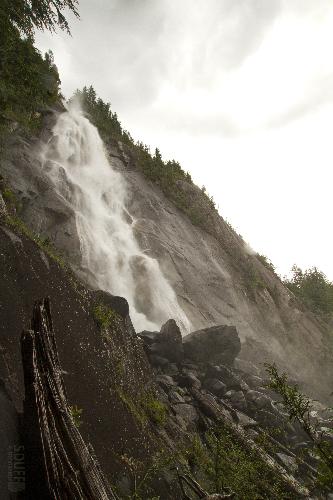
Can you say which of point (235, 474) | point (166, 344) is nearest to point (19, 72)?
point (235, 474)

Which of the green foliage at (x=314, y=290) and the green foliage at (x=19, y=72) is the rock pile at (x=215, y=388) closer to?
the green foliage at (x=19, y=72)

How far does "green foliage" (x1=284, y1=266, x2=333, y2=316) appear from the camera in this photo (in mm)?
38531

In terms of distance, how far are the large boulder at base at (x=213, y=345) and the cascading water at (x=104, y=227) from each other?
3.69 metres

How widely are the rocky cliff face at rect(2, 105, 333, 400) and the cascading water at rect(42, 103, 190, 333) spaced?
0.65m

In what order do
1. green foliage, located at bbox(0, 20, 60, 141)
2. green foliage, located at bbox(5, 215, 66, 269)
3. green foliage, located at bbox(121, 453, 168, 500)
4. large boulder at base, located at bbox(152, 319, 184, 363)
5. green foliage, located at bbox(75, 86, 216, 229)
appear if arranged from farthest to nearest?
green foliage, located at bbox(75, 86, 216, 229)
large boulder at base, located at bbox(152, 319, 184, 363)
green foliage, located at bbox(0, 20, 60, 141)
green foliage, located at bbox(5, 215, 66, 269)
green foliage, located at bbox(121, 453, 168, 500)

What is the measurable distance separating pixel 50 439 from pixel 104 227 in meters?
24.5

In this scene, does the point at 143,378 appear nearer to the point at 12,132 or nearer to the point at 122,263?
the point at 122,263

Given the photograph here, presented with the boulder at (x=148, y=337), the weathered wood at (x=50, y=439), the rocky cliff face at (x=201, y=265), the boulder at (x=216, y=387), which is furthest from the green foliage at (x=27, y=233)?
the rocky cliff face at (x=201, y=265)

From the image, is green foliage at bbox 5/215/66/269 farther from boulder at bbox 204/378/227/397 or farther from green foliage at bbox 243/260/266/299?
green foliage at bbox 243/260/266/299

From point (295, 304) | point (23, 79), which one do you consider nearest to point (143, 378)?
point (23, 79)

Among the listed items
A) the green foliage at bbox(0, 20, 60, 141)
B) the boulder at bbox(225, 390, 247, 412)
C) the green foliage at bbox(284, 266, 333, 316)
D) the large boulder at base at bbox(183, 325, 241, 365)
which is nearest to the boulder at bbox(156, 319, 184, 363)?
the large boulder at base at bbox(183, 325, 241, 365)

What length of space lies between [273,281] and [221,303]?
8.94m

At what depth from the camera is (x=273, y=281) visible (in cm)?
3644

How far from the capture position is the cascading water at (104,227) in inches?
981
